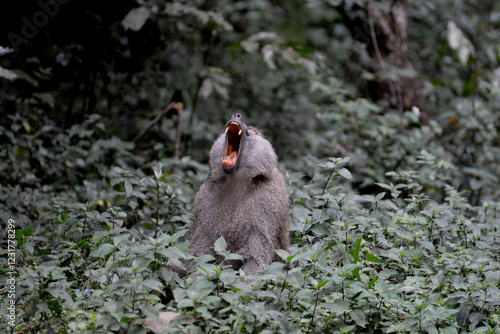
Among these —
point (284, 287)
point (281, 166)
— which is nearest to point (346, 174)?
point (284, 287)

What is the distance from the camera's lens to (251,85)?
9.19m

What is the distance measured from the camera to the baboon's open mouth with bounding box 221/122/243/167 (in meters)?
3.90

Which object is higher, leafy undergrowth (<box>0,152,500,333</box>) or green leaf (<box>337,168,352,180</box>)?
green leaf (<box>337,168,352,180</box>)

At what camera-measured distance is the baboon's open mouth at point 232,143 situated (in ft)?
12.8

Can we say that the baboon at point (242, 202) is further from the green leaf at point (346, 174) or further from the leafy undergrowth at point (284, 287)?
the green leaf at point (346, 174)

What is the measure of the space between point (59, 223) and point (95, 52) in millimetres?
3337

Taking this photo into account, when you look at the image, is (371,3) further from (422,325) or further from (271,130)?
(422,325)

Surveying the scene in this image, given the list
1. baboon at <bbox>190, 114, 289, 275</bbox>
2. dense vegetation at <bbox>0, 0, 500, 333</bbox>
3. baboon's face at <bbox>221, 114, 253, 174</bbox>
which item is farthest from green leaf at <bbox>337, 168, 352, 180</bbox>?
baboon's face at <bbox>221, 114, 253, 174</bbox>

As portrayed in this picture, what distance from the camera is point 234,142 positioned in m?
4.09

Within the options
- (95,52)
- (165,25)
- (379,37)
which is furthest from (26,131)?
(379,37)

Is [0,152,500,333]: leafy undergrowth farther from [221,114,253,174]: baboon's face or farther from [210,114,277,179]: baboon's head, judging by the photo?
[221,114,253,174]: baboon's face

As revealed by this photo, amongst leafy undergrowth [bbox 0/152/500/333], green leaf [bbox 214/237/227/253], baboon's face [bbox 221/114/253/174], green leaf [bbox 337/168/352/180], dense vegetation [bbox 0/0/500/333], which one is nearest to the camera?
leafy undergrowth [bbox 0/152/500/333]

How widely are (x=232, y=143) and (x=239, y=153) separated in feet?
0.60

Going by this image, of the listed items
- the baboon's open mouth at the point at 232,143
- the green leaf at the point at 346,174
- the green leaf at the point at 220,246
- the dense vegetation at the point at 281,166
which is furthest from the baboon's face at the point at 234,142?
the green leaf at the point at 220,246
